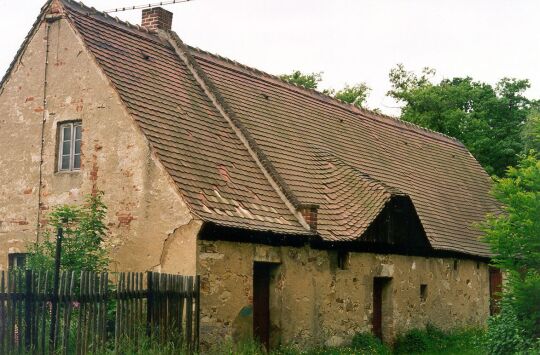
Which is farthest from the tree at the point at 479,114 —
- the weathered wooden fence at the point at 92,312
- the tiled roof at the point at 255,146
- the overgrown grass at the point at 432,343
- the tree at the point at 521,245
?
the weathered wooden fence at the point at 92,312

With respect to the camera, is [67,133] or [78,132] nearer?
[78,132]

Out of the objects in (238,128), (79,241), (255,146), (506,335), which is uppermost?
(238,128)

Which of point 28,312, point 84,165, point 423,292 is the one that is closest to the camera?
point 28,312

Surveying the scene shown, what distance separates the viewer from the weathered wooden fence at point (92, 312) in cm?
955

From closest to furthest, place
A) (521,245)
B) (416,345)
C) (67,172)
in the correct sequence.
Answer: (521,245), (67,172), (416,345)

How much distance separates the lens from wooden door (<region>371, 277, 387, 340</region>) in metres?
17.7

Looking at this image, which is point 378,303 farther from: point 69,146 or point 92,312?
point 92,312

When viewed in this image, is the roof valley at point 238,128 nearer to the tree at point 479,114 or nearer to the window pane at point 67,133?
the window pane at point 67,133

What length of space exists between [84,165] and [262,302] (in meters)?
4.18

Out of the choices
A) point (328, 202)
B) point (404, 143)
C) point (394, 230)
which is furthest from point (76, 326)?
point (404, 143)

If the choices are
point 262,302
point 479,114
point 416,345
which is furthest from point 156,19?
point 479,114

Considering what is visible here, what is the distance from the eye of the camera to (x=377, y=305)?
703 inches

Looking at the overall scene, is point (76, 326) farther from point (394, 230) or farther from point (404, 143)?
point (404, 143)

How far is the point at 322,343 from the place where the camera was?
15.3 meters
